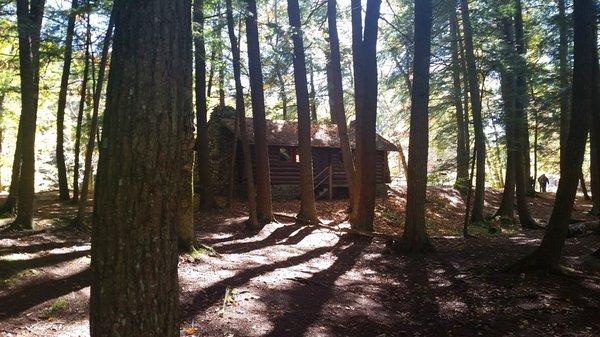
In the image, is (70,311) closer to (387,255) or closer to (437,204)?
(387,255)

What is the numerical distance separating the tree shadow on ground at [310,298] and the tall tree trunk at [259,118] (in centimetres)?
470

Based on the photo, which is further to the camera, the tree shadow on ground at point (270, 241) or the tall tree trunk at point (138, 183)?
the tree shadow on ground at point (270, 241)

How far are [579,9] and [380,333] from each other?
6.69 metres

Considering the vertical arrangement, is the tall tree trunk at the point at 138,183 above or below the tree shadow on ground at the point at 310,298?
above

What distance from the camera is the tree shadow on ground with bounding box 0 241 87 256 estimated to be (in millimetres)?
8534

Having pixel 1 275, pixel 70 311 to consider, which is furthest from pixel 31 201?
pixel 70 311

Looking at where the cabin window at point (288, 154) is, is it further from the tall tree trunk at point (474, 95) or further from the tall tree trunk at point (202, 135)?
the tall tree trunk at point (474, 95)

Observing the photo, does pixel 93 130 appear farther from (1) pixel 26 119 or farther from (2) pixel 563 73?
(2) pixel 563 73

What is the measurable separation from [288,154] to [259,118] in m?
10.0

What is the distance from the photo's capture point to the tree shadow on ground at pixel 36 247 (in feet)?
28.0

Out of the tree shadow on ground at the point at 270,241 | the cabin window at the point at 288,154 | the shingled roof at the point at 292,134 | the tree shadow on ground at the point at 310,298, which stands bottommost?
the tree shadow on ground at the point at 310,298

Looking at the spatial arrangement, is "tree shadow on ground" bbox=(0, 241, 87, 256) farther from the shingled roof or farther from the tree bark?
the tree bark

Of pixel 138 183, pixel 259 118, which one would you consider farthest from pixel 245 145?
pixel 138 183

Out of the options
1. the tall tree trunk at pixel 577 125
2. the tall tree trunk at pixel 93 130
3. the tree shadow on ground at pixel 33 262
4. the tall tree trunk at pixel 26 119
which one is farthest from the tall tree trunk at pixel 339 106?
the tree shadow on ground at pixel 33 262
